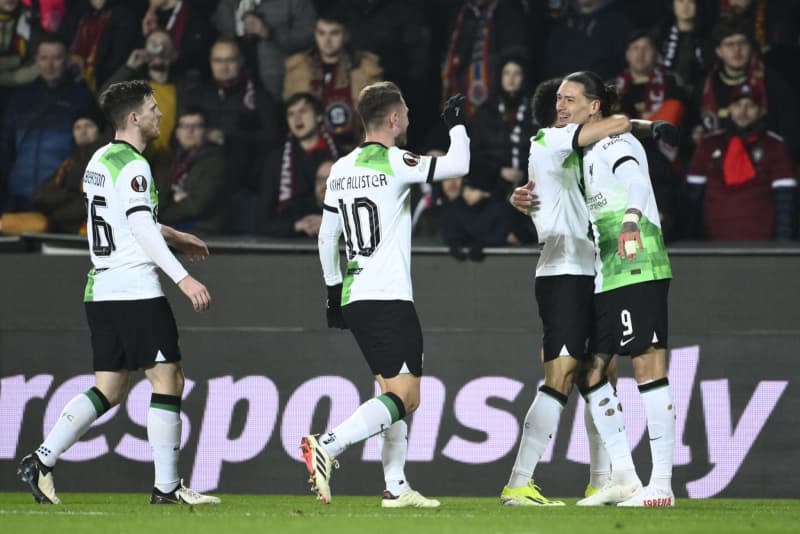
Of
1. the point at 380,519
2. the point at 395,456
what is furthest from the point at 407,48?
the point at 380,519

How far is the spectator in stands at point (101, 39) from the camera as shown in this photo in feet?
40.1

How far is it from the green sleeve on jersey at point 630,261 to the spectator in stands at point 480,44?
12.4 ft

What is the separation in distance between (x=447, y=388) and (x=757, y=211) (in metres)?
2.75

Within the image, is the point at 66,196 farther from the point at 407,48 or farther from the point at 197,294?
the point at 197,294

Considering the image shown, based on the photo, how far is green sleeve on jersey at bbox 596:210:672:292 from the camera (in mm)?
7520

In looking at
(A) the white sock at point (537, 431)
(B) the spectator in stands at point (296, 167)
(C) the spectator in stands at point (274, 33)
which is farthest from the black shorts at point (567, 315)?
(C) the spectator in stands at point (274, 33)

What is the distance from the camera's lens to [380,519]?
21.5ft

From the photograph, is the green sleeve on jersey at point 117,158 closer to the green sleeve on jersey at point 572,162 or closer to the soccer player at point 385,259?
the soccer player at point 385,259

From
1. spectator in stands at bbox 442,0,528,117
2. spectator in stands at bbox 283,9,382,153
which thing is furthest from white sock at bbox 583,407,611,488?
spectator in stands at bbox 283,9,382,153

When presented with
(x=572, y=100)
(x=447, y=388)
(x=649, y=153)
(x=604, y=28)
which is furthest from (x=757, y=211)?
(x=572, y=100)

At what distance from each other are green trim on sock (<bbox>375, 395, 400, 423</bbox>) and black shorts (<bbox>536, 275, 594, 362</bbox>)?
102cm

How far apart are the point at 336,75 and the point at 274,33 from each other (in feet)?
2.42

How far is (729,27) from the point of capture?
36.4 feet

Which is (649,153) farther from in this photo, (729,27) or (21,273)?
(21,273)
